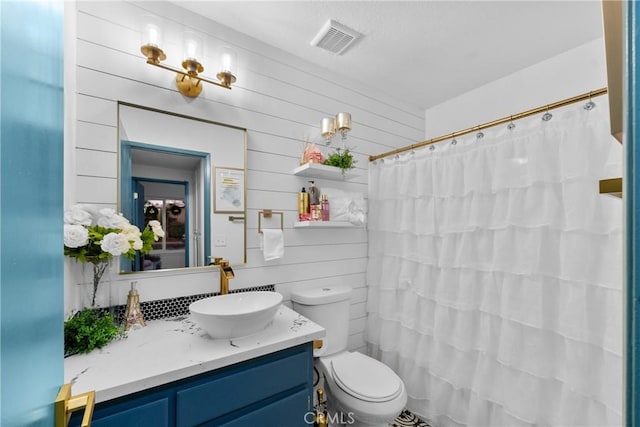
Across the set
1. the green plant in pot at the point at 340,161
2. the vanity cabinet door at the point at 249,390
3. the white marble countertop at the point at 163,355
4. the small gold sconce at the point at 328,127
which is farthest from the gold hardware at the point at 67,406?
the small gold sconce at the point at 328,127

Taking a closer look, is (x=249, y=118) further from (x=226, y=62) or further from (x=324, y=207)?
(x=324, y=207)

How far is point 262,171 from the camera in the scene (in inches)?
71.2

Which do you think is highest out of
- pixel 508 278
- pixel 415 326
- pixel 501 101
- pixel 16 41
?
pixel 501 101

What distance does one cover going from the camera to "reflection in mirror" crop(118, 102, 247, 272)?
1.40 meters

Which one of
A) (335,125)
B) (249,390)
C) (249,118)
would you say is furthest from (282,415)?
(335,125)

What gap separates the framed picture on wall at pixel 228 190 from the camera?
163 centimetres

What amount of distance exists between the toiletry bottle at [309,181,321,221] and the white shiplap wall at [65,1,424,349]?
0.31ft

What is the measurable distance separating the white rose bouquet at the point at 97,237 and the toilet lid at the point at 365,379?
1.32 meters

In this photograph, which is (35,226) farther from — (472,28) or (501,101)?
(501,101)

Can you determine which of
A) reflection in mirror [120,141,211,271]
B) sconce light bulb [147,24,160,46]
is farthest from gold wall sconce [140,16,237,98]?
reflection in mirror [120,141,211,271]

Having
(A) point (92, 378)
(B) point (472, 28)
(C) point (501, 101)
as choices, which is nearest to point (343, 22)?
(B) point (472, 28)

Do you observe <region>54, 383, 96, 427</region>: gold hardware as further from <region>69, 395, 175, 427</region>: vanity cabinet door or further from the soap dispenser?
the soap dispenser

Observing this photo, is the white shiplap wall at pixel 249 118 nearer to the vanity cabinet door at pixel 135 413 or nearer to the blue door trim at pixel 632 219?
the vanity cabinet door at pixel 135 413

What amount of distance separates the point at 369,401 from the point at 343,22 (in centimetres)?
214
